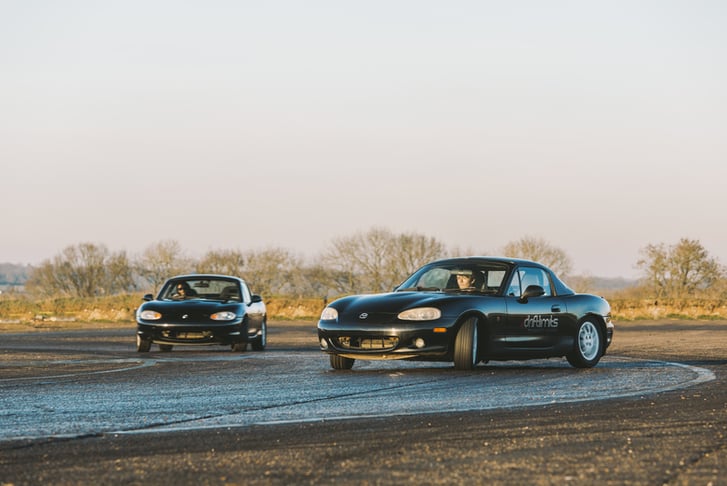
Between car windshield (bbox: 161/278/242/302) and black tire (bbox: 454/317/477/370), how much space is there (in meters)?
7.16

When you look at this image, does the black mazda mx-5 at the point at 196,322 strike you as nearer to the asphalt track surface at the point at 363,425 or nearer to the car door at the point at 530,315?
the asphalt track surface at the point at 363,425

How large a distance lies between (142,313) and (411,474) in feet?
46.5

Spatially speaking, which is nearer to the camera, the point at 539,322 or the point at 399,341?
the point at 399,341

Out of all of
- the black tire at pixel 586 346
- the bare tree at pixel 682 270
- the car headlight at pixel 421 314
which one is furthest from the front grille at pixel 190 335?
the bare tree at pixel 682 270

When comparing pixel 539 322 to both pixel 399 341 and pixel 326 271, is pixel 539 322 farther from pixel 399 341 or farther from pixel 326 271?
pixel 326 271

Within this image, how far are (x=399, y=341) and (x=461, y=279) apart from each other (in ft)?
6.00

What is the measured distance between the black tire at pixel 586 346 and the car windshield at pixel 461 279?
1.34m

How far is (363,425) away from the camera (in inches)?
307

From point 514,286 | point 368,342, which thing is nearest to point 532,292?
point 514,286

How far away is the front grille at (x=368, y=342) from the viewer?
13562mm

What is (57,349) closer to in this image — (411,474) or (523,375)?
(523,375)

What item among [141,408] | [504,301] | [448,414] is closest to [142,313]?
[504,301]

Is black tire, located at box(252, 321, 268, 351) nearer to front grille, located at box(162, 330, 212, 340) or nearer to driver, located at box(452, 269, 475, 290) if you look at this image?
front grille, located at box(162, 330, 212, 340)

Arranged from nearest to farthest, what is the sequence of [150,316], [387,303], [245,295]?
[387,303] → [150,316] → [245,295]
